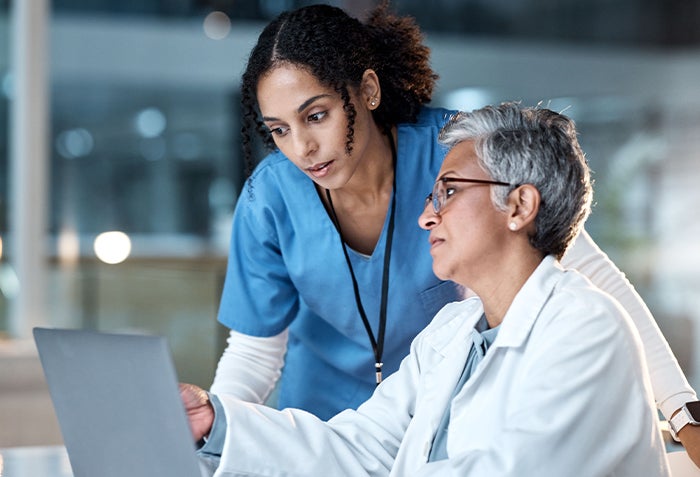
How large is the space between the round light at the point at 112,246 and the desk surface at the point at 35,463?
Answer: 12.3 ft

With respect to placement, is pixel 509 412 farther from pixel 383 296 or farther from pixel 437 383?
pixel 383 296

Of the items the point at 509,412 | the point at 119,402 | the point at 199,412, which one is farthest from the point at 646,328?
the point at 119,402

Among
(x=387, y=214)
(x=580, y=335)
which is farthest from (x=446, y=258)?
(x=387, y=214)

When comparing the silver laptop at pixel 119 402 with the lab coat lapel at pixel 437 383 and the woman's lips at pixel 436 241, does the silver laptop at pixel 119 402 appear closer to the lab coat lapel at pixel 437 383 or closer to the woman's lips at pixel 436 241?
the lab coat lapel at pixel 437 383

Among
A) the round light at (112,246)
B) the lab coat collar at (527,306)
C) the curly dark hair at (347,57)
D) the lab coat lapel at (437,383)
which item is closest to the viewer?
the lab coat collar at (527,306)

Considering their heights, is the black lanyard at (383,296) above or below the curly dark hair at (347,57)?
below

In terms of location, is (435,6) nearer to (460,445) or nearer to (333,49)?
(333,49)

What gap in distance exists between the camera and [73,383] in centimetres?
125

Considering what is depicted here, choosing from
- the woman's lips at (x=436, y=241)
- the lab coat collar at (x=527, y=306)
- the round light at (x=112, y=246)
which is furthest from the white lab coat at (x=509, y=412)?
the round light at (x=112, y=246)

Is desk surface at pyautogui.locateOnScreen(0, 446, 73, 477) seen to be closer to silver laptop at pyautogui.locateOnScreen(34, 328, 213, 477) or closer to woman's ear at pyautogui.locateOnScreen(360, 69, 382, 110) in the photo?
silver laptop at pyautogui.locateOnScreen(34, 328, 213, 477)

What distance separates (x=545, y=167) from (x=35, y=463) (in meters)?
0.95

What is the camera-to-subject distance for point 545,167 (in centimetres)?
143

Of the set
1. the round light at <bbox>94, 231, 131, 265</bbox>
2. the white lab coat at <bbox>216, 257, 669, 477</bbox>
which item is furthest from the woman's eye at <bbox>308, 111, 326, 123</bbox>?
the round light at <bbox>94, 231, 131, 265</bbox>

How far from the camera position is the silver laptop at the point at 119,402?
3.76 feet
